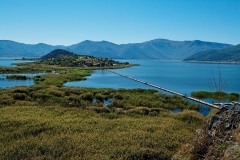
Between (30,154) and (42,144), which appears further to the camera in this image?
(42,144)

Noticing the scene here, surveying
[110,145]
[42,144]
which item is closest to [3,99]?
[42,144]

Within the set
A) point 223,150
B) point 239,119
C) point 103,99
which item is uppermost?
point 239,119

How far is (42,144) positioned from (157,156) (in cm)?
839

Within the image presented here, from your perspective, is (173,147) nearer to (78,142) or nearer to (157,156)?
(157,156)

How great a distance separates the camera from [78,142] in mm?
20562

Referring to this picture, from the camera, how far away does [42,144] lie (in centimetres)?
2005

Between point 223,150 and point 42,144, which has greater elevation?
point 223,150

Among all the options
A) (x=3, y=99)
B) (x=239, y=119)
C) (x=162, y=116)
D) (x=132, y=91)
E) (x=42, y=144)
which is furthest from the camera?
(x=132, y=91)

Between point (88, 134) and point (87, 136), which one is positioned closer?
point (87, 136)

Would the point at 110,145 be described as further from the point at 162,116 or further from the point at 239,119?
the point at 162,116

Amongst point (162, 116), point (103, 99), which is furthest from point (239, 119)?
point (103, 99)

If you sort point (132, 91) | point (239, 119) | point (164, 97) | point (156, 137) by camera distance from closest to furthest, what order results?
point (239, 119) → point (156, 137) → point (164, 97) → point (132, 91)

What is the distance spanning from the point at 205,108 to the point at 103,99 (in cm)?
1779

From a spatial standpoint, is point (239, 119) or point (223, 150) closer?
point (223, 150)
